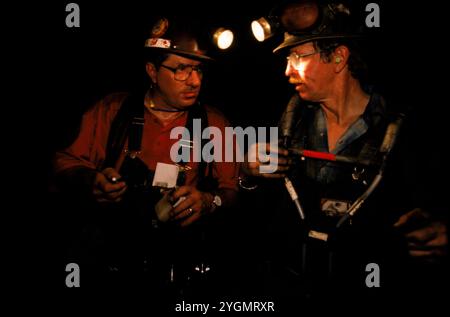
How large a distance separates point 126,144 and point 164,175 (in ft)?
1.97

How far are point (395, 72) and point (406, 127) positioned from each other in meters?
1.07

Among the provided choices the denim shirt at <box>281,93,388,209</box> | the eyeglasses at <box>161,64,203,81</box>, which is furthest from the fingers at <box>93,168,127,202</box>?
the denim shirt at <box>281,93,388,209</box>

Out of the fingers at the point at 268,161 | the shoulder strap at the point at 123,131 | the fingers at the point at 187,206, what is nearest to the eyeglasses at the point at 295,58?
the fingers at the point at 268,161

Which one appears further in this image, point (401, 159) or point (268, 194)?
point (268, 194)

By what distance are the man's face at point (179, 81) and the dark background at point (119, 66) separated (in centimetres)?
60

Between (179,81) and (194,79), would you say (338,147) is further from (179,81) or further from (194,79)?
(179,81)

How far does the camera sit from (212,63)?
12.3 feet

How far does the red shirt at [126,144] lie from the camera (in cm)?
355

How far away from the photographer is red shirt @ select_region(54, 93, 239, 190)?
3.55 meters

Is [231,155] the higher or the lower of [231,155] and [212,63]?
the lower
